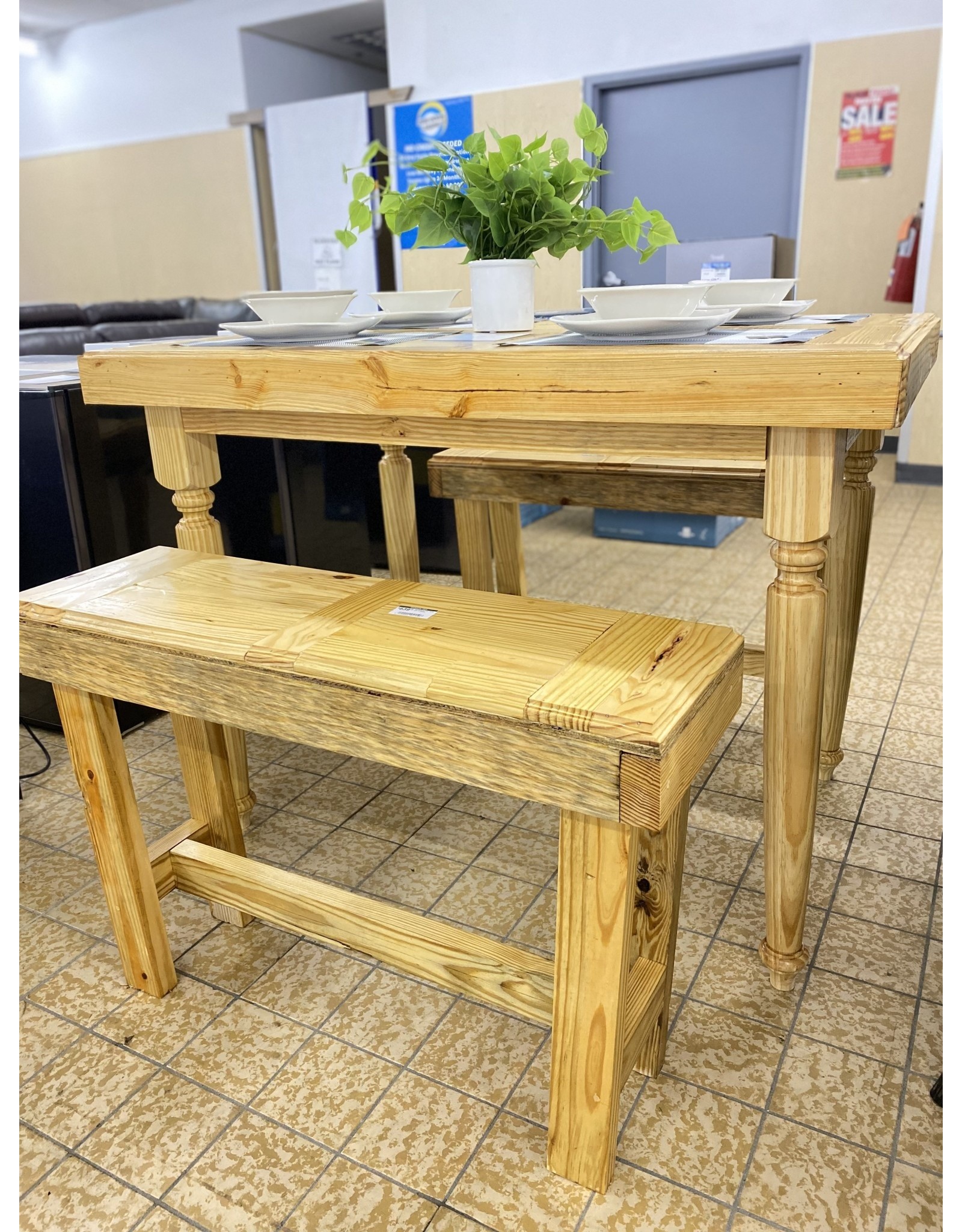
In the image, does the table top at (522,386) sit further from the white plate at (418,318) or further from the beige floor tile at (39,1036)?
the beige floor tile at (39,1036)

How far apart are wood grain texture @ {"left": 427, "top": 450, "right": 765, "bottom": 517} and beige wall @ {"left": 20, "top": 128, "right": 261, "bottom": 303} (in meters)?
5.95

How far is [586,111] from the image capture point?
1.33m

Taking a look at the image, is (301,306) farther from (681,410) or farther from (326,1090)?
(326,1090)

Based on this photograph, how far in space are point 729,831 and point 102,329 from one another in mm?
3104

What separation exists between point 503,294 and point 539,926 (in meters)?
1.01

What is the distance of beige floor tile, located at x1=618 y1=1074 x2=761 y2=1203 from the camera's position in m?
1.07

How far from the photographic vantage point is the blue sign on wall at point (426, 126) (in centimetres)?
584

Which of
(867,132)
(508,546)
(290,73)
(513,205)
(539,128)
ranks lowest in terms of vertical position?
(508,546)

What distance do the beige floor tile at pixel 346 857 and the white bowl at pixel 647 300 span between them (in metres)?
1.03

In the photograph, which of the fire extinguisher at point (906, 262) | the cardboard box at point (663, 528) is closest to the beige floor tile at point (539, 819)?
the cardboard box at point (663, 528)

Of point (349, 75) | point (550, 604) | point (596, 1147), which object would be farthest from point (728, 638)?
point (349, 75)

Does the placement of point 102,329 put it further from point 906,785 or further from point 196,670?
point 906,785

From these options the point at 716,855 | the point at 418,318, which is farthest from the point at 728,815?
the point at 418,318

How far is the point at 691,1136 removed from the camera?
112 cm
